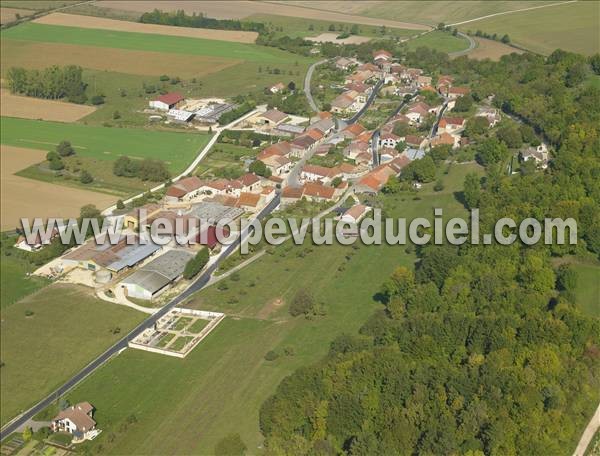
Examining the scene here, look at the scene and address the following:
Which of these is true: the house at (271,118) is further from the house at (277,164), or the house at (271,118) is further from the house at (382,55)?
the house at (382,55)

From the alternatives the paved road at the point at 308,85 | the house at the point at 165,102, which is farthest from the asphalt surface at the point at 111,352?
the house at the point at 165,102

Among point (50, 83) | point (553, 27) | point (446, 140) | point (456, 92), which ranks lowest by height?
point (446, 140)

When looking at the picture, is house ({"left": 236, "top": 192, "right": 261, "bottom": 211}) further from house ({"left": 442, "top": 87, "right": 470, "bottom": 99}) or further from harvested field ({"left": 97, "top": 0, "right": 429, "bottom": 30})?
harvested field ({"left": 97, "top": 0, "right": 429, "bottom": 30})

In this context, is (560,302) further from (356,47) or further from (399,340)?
(356,47)

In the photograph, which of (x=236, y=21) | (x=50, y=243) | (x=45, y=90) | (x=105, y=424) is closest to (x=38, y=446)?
(x=105, y=424)

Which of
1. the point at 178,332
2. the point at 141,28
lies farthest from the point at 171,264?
the point at 141,28

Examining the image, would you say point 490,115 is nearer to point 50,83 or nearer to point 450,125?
point 450,125
